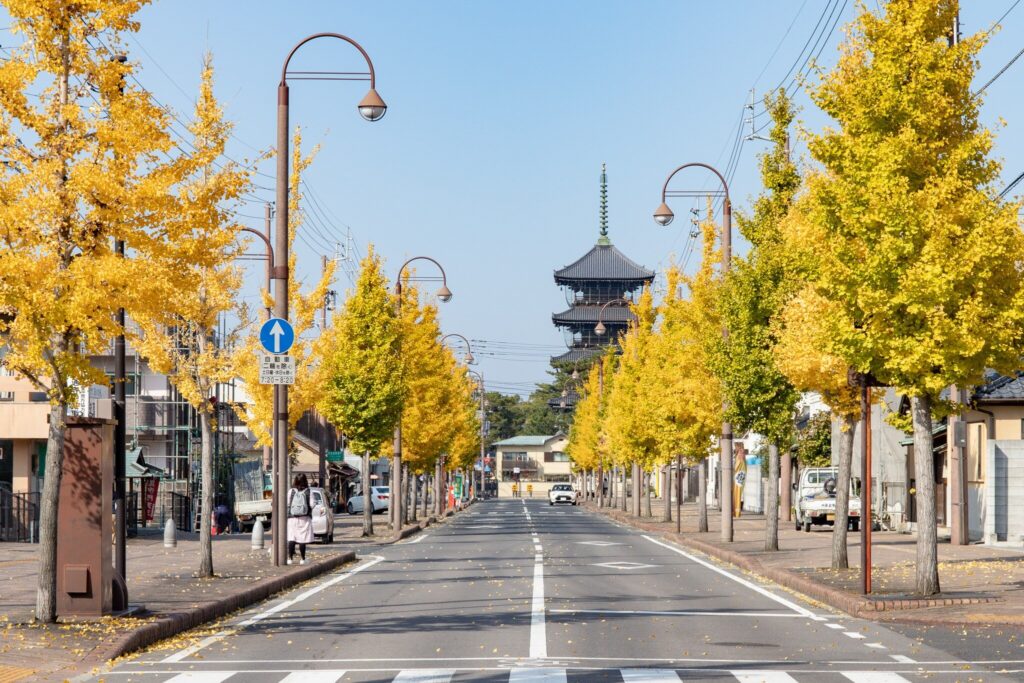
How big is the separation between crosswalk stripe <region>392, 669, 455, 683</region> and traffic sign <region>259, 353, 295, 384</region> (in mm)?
12421

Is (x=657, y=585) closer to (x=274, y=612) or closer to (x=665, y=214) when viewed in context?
(x=274, y=612)

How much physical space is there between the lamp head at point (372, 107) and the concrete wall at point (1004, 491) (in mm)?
17212

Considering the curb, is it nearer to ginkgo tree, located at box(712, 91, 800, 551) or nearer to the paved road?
the paved road

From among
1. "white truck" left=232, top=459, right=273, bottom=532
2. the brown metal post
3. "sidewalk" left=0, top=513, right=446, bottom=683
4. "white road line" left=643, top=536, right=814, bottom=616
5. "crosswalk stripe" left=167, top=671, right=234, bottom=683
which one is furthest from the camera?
"white truck" left=232, top=459, right=273, bottom=532

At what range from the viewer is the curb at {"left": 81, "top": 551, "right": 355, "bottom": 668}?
494 inches

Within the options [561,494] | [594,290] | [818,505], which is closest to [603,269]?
[594,290]

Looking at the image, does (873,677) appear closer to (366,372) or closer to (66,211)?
(66,211)

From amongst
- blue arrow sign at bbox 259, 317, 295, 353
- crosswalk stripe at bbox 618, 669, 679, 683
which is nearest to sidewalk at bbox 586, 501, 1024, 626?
crosswalk stripe at bbox 618, 669, 679, 683

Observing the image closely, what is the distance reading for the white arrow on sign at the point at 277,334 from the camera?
23.2 metres

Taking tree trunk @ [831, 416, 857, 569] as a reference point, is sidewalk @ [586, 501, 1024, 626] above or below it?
below

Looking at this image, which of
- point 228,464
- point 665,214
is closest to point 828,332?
point 665,214

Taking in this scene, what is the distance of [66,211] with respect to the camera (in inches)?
551

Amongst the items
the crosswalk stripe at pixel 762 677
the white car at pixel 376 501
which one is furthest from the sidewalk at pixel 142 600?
the white car at pixel 376 501

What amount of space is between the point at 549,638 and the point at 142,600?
5.74 meters
